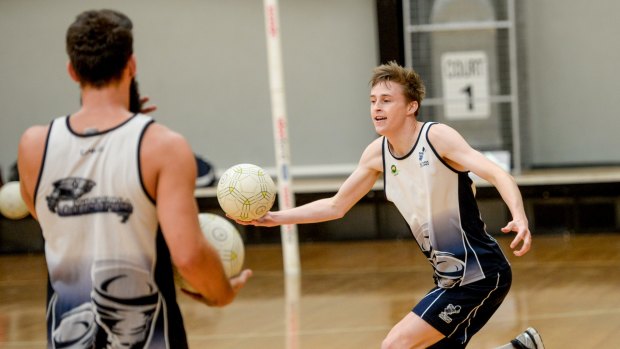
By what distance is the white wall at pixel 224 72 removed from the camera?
40.5ft

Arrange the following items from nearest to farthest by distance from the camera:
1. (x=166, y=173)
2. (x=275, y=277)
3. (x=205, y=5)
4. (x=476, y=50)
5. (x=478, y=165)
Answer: (x=166, y=173) → (x=478, y=165) → (x=275, y=277) → (x=476, y=50) → (x=205, y=5)

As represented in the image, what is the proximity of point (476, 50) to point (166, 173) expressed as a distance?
29.6ft

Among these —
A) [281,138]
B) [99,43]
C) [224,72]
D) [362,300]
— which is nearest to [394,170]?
[99,43]

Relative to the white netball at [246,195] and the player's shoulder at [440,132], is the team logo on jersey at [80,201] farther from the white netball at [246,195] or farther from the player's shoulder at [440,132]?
the player's shoulder at [440,132]

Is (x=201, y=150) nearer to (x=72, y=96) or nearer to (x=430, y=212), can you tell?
(x=72, y=96)

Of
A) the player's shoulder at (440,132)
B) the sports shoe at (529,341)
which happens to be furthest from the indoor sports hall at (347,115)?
the player's shoulder at (440,132)

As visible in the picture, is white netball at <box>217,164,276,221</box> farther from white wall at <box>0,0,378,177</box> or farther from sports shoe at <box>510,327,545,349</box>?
white wall at <box>0,0,378,177</box>

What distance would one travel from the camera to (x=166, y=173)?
261 centimetres

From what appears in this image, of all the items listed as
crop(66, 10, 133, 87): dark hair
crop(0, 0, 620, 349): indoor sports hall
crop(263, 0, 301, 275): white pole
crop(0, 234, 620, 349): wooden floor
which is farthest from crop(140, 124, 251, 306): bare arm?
crop(263, 0, 301, 275): white pole

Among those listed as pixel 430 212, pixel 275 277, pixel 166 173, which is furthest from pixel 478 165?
pixel 275 277

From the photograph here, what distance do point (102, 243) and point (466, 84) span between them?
8.97m

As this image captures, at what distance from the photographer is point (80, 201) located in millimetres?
2686

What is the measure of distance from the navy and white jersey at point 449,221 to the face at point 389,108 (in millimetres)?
131

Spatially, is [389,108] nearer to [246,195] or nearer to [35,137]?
[246,195]
